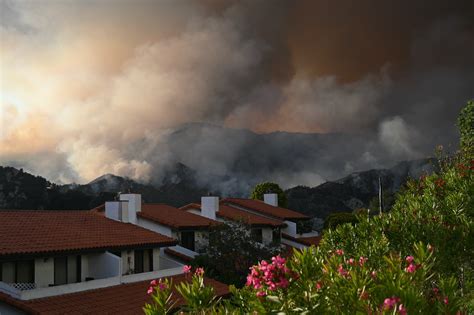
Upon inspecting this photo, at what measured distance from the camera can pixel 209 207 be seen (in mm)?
54719

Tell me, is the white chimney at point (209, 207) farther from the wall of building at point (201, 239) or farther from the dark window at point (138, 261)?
the dark window at point (138, 261)

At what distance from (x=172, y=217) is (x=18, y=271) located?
2183 centimetres

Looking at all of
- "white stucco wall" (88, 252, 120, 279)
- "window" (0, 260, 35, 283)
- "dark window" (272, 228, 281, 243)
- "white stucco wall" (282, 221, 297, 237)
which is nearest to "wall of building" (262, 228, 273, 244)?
"dark window" (272, 228, 281, 243)

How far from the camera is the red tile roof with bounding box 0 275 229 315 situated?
24084 millimetres

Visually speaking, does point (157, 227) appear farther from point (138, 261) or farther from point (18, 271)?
point (18, 271)

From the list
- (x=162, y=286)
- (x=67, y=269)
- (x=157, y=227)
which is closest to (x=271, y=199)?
(x=157, y=227)

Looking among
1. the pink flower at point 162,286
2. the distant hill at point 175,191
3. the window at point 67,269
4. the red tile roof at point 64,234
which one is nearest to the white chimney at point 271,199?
the distant hill at point 175,191

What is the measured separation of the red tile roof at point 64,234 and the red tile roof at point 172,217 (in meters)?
6.12

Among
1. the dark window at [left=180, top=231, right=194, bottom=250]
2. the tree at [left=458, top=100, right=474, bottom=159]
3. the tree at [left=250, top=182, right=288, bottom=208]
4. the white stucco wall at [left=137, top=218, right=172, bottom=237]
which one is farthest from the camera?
the tree at [left=250, top=182, right=288, bottom=208]

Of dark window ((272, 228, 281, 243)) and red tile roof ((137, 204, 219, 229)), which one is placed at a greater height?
red tile roof ((137, 204, 219, 229))

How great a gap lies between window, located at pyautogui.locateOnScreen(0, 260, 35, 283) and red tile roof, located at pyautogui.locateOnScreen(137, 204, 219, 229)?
18.0m

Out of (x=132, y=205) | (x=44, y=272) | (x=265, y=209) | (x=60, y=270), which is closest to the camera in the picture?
(x=44, y=272)

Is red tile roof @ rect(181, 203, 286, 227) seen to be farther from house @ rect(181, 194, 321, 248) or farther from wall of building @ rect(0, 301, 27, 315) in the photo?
wall of building @ rect(0, 301, 27, 315)

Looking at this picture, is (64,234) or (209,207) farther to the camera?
(209,207)
